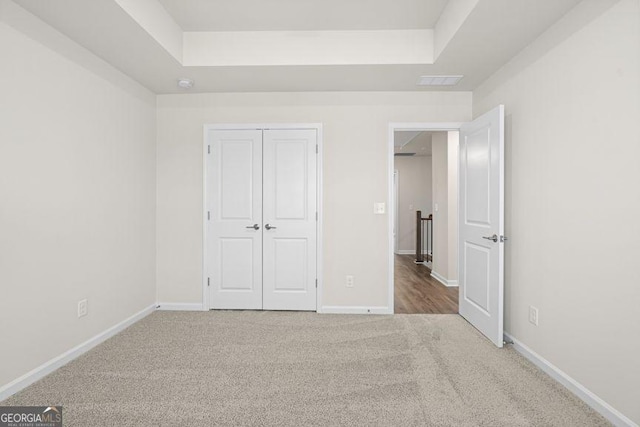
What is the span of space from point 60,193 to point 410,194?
7.42 m

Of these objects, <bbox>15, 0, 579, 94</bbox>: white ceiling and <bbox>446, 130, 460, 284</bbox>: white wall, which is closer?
<bbox>15, 0, 579, 94</bbox>: white ceiling

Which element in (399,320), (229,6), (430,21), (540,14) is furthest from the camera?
(399,320)

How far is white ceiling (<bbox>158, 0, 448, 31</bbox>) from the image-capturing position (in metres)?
2.58

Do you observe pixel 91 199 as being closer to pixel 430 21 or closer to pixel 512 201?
pixel 430 21

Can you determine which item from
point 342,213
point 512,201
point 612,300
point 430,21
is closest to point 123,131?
point 342,213

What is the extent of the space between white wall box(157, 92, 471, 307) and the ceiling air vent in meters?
0.23

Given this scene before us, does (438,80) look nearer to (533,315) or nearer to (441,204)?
(533,315)

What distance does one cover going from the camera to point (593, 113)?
6.53ft

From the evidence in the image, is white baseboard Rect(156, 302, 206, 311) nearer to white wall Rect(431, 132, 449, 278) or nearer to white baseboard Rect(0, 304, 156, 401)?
white baseboard Rect(0, 304, 156, 401)

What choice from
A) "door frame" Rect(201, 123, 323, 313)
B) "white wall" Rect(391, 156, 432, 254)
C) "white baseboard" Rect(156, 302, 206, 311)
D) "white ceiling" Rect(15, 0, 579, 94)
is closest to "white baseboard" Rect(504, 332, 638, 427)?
"door frame" Rect(201, 123, 323, 313)

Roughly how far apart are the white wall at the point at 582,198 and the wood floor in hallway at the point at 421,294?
44.3 inches

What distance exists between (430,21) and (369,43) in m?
0.52

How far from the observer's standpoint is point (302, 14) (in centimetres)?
273

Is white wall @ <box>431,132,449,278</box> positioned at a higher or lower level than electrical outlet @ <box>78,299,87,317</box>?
higher
